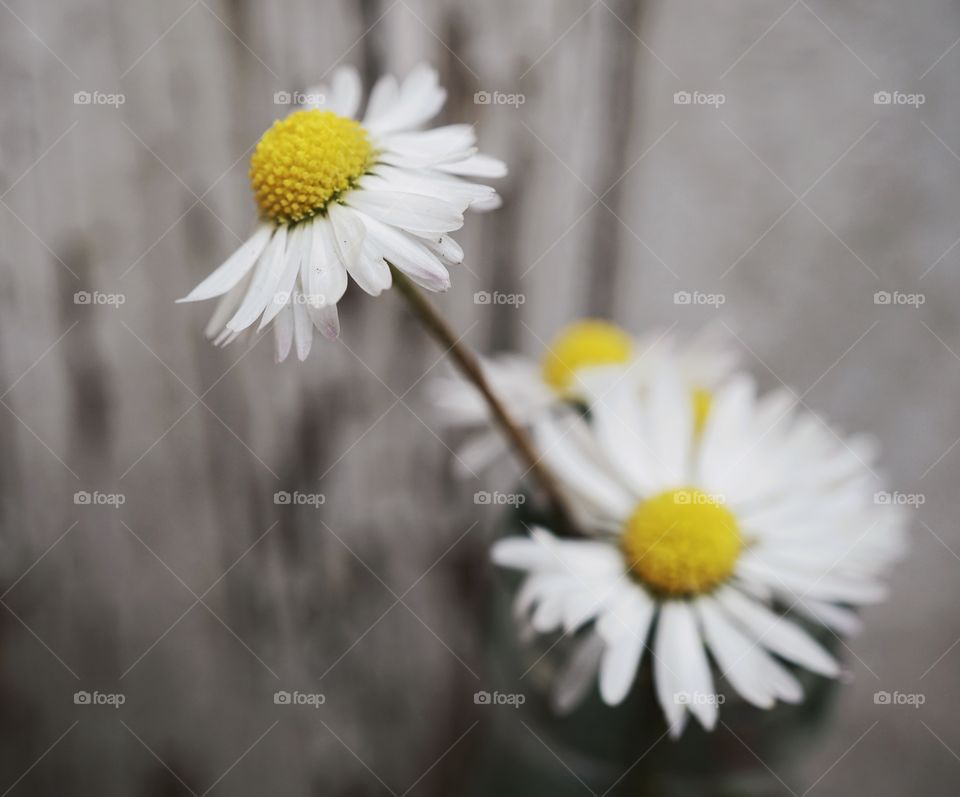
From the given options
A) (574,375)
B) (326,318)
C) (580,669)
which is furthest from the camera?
(574,375)

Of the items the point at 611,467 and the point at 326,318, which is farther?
the point at 611,467

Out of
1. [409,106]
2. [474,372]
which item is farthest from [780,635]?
[409,106]

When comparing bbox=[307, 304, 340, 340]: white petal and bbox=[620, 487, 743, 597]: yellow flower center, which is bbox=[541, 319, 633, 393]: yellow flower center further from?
bbox=[307, 304, 340, 340]: white petal

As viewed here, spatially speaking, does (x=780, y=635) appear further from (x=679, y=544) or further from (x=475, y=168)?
(x=475, y=168)

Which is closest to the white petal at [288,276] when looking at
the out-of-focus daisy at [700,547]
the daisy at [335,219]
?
the daisy at [335,219]

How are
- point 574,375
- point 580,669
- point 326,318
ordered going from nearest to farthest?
point 326,318 → point 580,669 → point 574,375

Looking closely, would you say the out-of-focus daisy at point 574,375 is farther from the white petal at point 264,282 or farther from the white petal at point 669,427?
the white petal at point 264,282

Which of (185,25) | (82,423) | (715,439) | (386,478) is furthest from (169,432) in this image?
(715,439)
